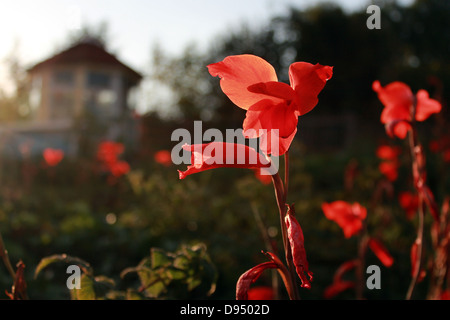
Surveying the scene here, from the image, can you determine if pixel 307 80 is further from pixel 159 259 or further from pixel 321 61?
pixel 321 61

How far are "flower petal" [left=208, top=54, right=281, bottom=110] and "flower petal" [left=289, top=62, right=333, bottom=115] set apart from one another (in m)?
0.03

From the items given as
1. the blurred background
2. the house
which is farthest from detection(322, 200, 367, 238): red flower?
the house

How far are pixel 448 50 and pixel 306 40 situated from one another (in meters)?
7.86

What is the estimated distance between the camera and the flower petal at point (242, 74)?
0.58m

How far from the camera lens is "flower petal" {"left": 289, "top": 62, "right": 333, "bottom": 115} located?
1.85 feet

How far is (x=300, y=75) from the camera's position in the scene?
57 cm

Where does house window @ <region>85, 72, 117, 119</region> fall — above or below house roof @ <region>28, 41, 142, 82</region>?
below

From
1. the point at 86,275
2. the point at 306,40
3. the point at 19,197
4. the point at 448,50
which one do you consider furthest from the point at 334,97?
the point at 86,275

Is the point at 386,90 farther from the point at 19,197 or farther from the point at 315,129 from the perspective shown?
the point at 315,129

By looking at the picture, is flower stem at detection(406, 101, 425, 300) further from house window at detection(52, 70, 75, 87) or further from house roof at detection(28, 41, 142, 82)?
house window at detection(52, 70, 75, 87)

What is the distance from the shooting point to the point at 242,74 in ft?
1.93

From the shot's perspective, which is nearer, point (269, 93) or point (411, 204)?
point (269, 93)

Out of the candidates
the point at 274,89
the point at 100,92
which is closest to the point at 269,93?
the point at 274,89

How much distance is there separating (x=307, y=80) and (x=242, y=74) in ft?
0.28
